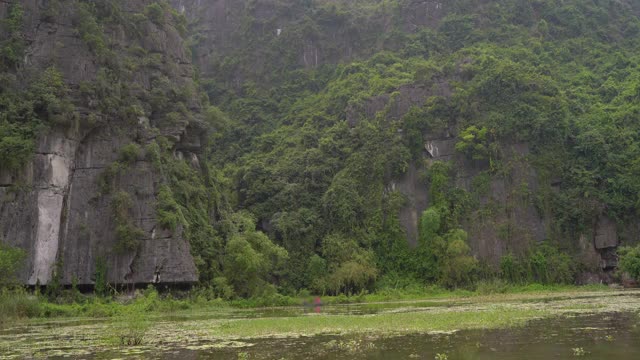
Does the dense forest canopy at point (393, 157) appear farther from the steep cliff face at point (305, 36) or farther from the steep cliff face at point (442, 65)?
the steep cliff face at point (305, 36)

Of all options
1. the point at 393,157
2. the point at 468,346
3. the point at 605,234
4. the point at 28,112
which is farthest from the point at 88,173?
the point at 605,234

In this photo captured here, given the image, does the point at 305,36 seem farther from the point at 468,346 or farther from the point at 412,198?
the point at 468,346

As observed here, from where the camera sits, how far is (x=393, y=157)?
213ft

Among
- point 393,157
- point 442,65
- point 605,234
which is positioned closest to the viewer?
point 605,234

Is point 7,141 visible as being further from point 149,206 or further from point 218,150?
point 218,150

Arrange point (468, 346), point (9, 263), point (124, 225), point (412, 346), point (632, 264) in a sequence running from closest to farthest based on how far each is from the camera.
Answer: point (468, 346) < point (412, 346) < point (9, 263) < point (124, 225) < point (632, 264)

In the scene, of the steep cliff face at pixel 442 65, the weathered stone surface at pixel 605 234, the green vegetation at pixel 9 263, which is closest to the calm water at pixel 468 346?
the green vegetation at pixel 9 263

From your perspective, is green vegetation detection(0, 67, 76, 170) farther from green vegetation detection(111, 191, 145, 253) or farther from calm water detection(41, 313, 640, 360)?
calm water detection(41, 313, 640, 360)

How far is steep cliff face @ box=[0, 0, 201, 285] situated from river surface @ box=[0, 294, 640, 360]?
2401 cm

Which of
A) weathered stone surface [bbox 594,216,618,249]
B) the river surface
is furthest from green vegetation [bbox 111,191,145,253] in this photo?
weathered stone surface [bbox 594,216,618,249]

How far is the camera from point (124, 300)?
40688 millimetres

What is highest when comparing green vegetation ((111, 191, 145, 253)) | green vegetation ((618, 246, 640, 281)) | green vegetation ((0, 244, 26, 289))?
green vegetation ((111, 191, 145, 253))

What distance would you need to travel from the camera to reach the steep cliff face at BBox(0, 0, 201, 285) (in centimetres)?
4075

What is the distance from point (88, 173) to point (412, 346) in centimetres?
3570
